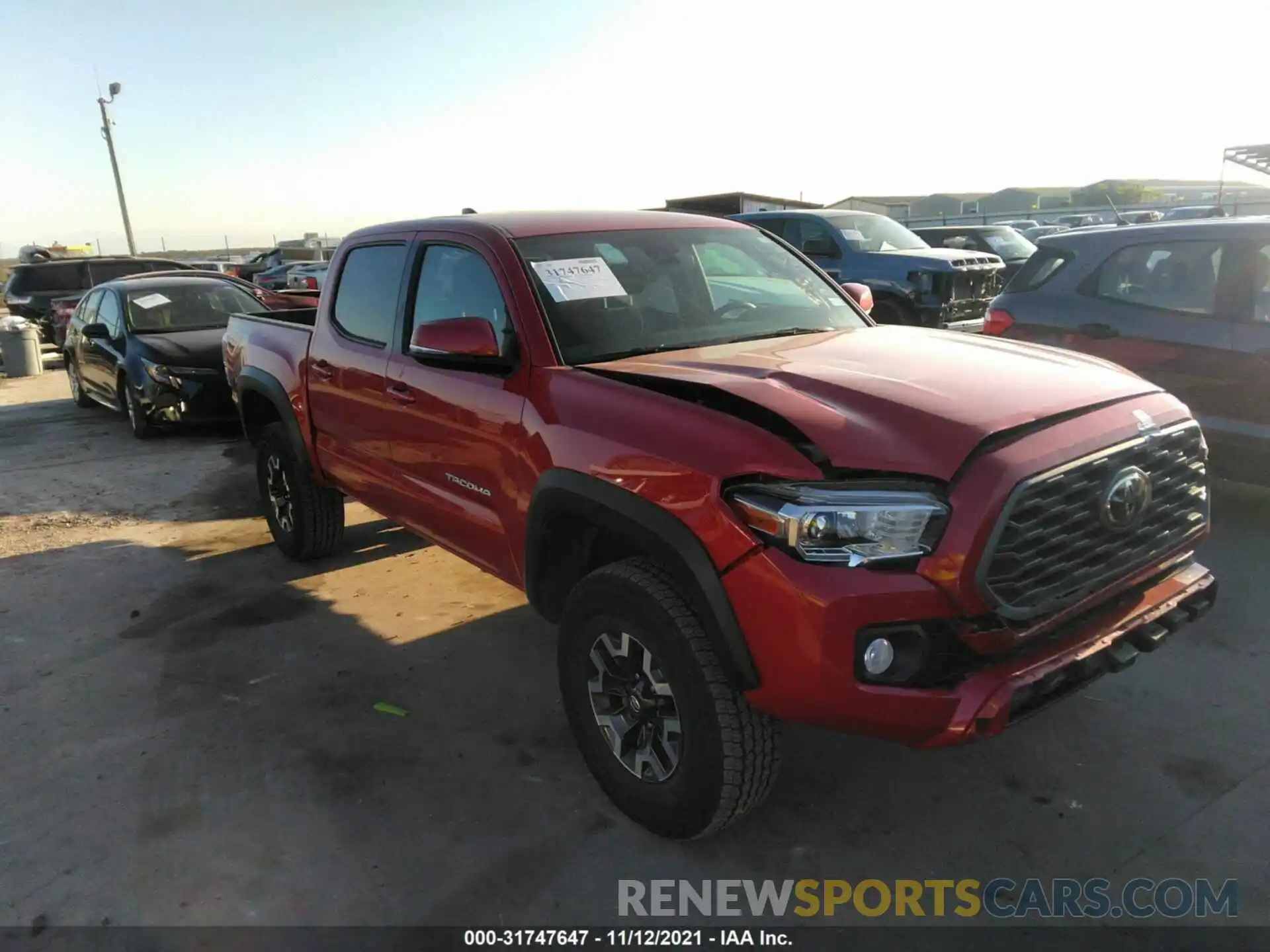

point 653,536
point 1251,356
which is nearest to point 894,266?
point 1251,356

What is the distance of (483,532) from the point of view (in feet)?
11.7

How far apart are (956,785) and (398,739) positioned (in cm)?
204

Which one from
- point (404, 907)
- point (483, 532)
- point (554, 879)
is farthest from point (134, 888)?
point (483, 532)

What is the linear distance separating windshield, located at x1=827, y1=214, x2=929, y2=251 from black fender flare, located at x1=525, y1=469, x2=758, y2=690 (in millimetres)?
8896

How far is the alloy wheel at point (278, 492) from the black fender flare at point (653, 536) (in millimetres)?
2846

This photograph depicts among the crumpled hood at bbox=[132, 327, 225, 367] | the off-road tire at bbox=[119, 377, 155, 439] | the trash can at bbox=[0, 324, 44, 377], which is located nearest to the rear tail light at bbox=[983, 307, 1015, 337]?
the crumpled hood at bbox=[132, 327, 225, 367]

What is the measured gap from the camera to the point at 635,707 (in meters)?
2.82

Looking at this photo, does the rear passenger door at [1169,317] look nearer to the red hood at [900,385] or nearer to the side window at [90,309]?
the red hood at [900,385]

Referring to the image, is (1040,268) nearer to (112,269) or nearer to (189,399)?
(189,399)

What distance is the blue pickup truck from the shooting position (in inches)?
411

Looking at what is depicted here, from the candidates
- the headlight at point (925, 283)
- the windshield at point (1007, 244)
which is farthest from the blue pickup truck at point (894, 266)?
the windshield at point (1007, 244)

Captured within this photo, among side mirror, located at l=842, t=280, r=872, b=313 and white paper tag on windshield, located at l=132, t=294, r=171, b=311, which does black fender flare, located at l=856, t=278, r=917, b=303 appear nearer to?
side mirror, located at l=842, t=280, r=872, b=313

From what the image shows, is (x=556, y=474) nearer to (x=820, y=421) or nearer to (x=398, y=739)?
(x=820, y=421)

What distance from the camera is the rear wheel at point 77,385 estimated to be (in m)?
11.3
